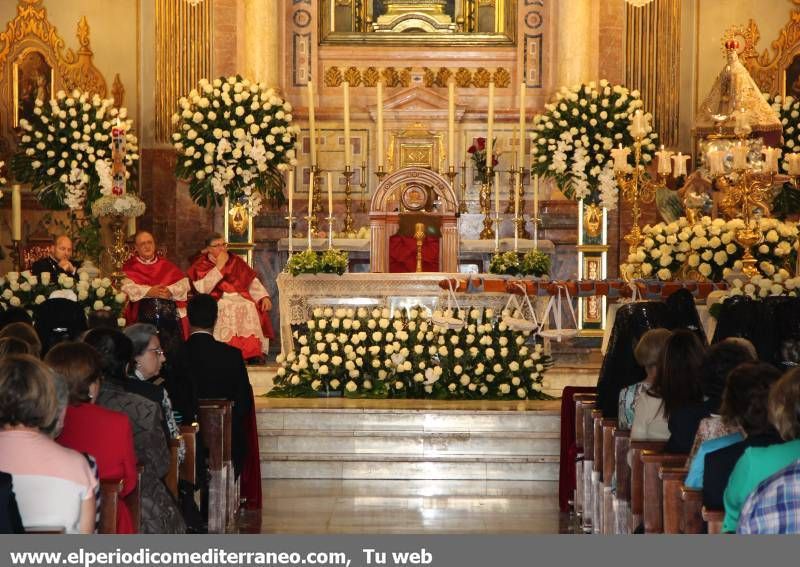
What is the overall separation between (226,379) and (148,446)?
2.90m

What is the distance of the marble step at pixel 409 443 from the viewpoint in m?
12.7

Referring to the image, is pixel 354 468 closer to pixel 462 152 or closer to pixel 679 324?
pixel 679 324

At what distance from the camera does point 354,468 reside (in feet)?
41.2

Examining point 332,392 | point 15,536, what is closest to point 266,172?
point 332,392

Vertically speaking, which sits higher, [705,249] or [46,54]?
[46,54]

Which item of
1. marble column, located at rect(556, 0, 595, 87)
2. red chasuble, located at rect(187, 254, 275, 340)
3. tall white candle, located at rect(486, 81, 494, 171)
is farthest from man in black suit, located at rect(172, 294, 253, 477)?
marble column, located at rect(556, 0, 595, 87)

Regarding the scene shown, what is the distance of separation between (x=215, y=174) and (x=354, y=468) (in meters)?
5.80

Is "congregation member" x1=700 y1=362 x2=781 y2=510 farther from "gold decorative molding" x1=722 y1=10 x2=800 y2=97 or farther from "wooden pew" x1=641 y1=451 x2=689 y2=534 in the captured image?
"gold decorative molding" x1=722 y1=10 x2=800 y2=97

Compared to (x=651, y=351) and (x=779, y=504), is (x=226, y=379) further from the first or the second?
(x=779, y=504)

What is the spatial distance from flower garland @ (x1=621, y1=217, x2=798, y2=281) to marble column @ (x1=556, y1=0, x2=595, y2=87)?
430 centimetres

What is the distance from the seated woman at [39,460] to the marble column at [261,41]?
1346 centimetres

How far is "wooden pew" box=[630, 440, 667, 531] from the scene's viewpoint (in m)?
8.66

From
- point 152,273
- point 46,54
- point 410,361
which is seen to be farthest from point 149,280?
point 46,54

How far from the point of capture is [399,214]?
16797 millimetres
